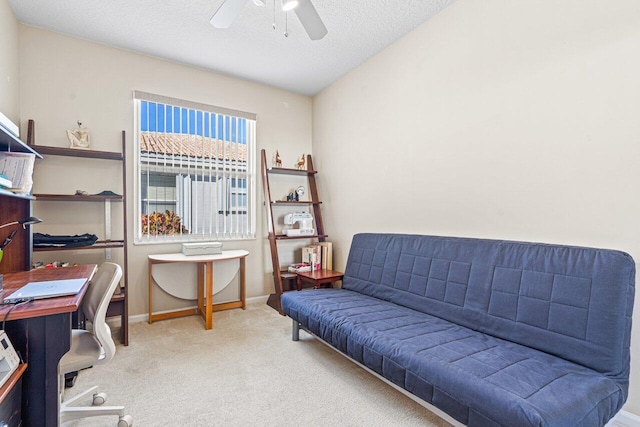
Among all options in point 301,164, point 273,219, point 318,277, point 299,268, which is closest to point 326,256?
point 299,268

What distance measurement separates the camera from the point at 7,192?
5.41 ft

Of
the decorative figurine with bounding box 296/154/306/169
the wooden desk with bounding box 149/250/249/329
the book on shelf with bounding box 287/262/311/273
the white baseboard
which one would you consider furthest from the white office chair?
the decorative figurine with bounding box 296/154/306/169

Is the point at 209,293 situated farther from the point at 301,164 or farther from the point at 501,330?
the point at 501,330

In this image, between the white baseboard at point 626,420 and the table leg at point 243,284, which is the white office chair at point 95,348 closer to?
the table leg at point 243,284

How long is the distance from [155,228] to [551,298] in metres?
3.44

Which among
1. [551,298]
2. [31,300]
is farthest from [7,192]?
[551,298]

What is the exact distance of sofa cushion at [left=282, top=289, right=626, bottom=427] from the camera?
1.15m

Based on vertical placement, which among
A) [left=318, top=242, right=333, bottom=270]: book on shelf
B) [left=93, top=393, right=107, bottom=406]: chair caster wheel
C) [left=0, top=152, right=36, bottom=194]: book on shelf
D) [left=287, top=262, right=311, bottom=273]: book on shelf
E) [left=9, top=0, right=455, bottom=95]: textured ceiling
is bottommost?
[left=93, top=393, right=107, bottom=406]: chair caster wheel

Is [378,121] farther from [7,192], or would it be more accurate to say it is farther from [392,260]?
[7,192]

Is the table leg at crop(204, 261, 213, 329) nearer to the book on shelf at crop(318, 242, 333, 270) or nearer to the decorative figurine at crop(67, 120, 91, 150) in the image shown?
the book on shelf at crop(318, 242, 333, 270)

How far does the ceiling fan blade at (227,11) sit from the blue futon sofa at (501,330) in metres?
2.03

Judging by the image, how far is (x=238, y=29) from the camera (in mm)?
2740

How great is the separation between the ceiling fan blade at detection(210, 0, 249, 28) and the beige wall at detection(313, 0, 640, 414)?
1.66 metres

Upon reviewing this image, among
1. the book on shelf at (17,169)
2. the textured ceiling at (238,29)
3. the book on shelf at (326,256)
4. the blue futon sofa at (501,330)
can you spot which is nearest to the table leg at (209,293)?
the blue futon sofa at (501,330)
